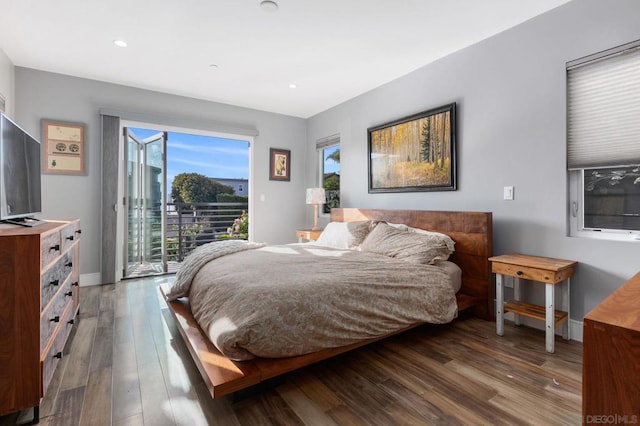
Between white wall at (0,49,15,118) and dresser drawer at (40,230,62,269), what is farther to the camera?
white wall at (0,49,15,118)

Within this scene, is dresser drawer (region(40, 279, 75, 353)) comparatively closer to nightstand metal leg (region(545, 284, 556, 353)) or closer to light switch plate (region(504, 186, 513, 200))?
nightstand metal leg (region(545, 284, 556, 353))

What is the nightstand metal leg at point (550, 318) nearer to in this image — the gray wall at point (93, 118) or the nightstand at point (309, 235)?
the nightstand at point (309, 235)

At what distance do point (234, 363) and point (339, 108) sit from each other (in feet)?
13.1

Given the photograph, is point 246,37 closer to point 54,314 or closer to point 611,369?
point 54,314

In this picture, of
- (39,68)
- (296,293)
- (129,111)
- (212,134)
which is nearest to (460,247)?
(296,293)

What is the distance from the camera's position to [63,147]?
12.1 feet

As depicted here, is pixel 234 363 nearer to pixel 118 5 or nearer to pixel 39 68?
pixel 118 5

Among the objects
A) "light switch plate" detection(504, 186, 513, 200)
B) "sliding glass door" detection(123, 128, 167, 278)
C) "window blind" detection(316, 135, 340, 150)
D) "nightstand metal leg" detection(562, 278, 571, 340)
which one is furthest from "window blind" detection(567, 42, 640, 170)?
"sliding glass door" detection(123, 128, 167, 278)

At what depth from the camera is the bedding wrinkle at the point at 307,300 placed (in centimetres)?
160

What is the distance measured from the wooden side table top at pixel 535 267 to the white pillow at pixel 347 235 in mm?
1280

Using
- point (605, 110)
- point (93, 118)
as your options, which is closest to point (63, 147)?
point (93, 118)

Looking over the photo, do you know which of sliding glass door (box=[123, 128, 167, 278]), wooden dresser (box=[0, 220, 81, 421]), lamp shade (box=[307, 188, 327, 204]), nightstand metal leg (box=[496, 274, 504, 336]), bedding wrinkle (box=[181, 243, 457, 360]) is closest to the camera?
wooden dresser (box=[0, 220, 81, 421])

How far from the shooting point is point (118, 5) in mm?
2393

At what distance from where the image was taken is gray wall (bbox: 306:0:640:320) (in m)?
2.17
